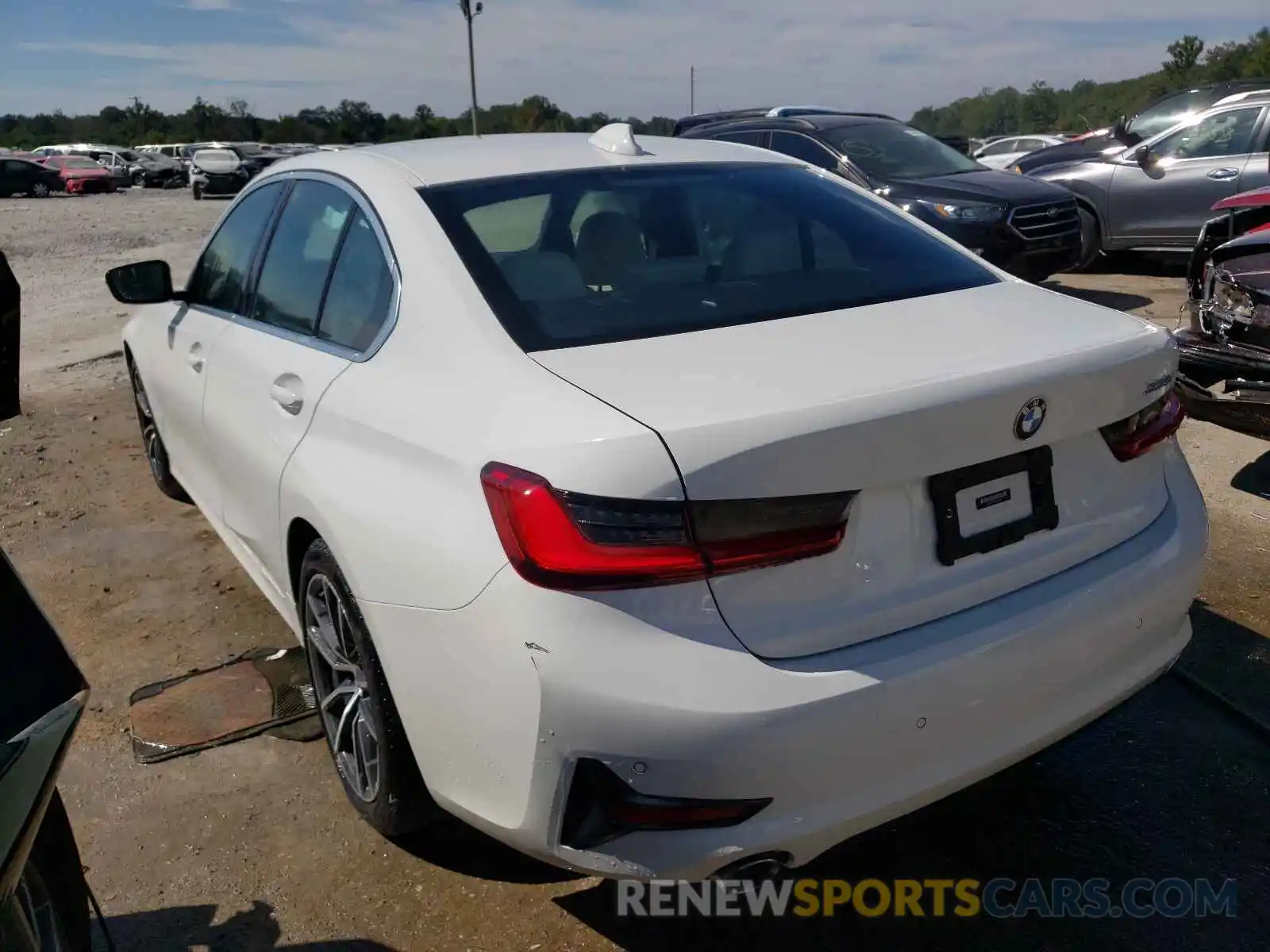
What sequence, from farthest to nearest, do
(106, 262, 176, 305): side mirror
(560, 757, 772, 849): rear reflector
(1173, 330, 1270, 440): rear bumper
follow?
1. (1173, 330, 1270, 440): rear bumper
2. (106, 262, 176, 305): side mirror
3. (560, 757, 772, 849): rear reflector

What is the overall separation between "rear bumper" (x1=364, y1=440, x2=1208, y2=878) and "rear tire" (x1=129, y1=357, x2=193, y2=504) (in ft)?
A: 11.1

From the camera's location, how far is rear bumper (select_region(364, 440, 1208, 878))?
182 centimetres

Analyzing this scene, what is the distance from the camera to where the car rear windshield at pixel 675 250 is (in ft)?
7.85

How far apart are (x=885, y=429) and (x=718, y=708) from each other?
22.4 inches

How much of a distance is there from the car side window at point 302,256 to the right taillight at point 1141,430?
1.97m

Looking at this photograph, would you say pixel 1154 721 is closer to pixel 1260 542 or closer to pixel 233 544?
pixel 1260 542

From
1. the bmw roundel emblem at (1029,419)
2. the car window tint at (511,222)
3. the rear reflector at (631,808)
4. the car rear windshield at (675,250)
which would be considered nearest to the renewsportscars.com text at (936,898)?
the rear reflector at (631,808)

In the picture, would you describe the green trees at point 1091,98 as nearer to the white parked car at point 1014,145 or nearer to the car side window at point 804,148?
the white parked car at point 1014,145

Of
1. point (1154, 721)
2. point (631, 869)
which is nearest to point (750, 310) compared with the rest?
point (631, 869)

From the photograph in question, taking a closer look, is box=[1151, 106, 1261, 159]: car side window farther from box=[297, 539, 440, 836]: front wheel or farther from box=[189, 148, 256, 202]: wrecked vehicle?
box=[189, 148, 256, 202]: wrecked vehicle

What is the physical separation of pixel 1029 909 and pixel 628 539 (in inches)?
56.2

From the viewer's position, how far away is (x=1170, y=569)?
92.4 inches

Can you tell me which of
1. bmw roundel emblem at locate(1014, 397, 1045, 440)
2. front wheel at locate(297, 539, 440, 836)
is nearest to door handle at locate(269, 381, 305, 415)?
front wheel at locate(297, 539, 440, 836)

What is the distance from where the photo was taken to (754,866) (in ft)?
6.35
